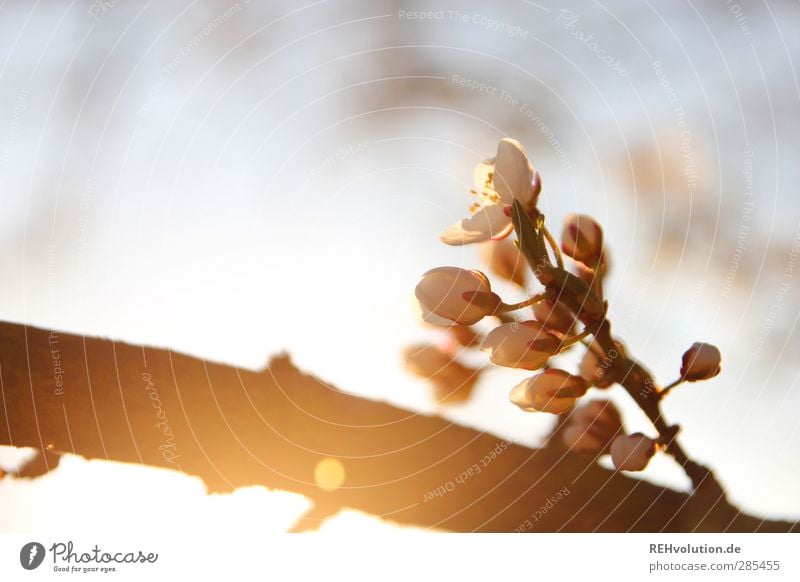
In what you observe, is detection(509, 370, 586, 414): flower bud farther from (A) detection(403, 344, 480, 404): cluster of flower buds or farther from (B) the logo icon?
(B) the logo icon

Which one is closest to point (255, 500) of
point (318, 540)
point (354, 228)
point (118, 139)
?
point (318, 540)

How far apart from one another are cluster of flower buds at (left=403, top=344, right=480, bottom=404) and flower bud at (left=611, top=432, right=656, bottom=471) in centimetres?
7

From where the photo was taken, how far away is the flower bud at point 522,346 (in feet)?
0.72

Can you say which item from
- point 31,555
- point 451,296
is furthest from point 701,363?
point 31,555

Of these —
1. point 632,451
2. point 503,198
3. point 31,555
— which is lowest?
point 31,555

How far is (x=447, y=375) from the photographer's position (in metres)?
0.23

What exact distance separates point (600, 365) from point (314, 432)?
12 centimetres

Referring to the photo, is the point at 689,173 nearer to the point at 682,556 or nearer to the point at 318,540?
the point at 682,556

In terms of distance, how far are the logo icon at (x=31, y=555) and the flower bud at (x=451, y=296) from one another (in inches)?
14.4

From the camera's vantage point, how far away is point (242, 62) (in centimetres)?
53

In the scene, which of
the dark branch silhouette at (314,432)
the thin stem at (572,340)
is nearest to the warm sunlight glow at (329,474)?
the dark branch silhouette at (314,432)

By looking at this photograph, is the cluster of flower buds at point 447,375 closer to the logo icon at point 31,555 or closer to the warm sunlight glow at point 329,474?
the warm sunlight glow at point 329,474

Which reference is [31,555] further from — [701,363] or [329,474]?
[701,363]

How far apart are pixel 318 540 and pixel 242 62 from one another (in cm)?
41
